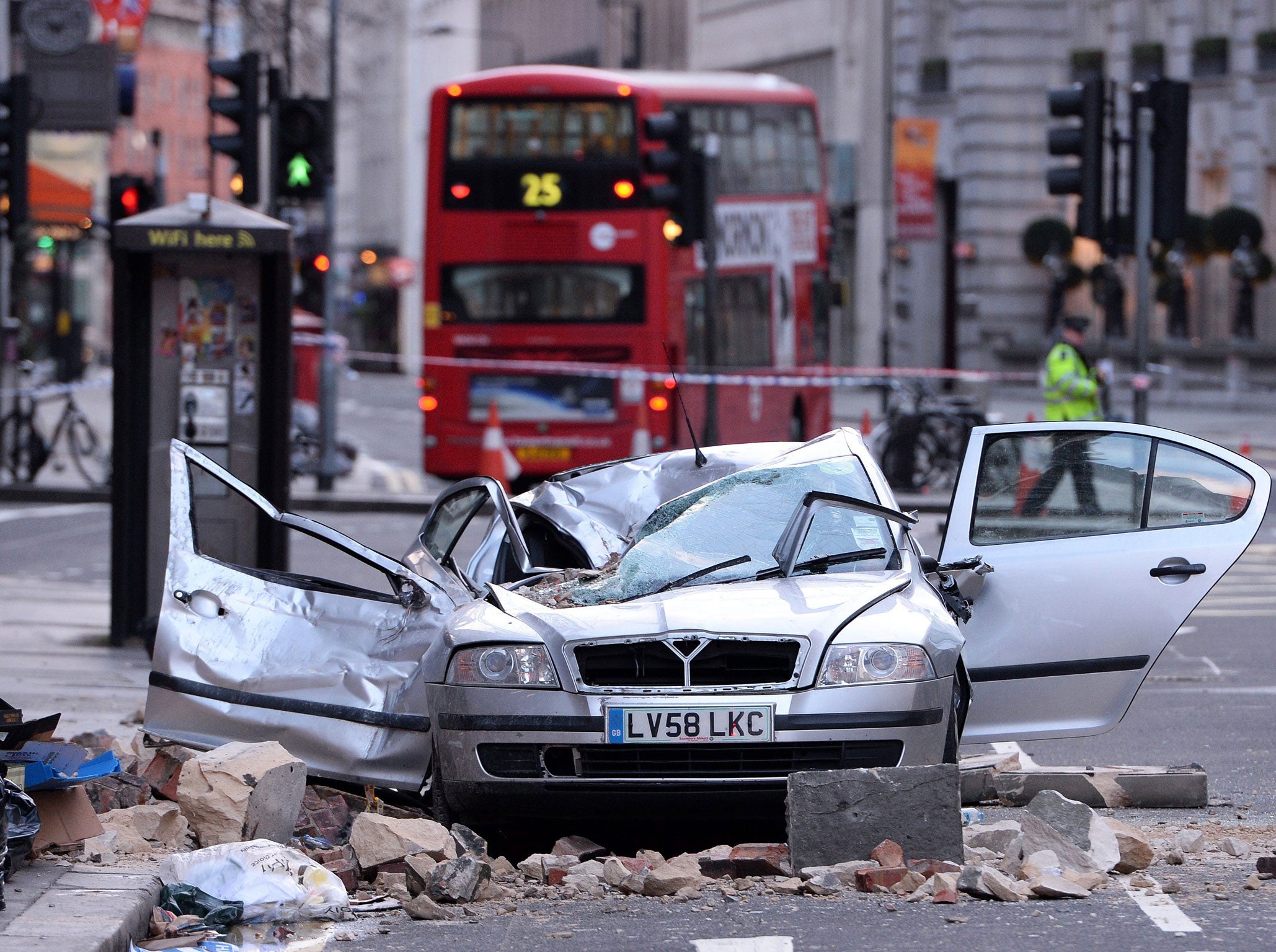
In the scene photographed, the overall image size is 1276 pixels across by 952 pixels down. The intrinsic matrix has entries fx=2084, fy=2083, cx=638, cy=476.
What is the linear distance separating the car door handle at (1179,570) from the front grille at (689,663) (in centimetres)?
177

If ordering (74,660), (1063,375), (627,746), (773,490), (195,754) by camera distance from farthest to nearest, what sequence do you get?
(1063,375) < (74,660) < (773,490) < (195,754) < (627,746)

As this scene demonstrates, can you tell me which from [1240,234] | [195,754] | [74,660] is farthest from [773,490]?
[1240,234]

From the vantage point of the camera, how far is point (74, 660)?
10.6 metres

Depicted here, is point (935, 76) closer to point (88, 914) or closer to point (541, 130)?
point (541, 130)

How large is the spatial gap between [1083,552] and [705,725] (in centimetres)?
195

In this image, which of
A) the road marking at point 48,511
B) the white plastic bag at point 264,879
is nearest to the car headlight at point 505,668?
the white plastic bag at point 264,879

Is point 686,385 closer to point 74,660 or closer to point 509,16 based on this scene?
point 74,660

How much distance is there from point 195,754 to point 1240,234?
32.7 metres

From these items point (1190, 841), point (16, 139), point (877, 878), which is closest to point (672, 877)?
point (877, 878)

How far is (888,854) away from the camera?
5.71 m

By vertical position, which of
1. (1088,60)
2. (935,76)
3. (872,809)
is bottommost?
(872,809)

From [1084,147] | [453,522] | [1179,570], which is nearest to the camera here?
[1179,570]

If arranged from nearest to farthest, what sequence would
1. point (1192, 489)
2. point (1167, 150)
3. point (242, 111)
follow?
1. point (1192, 489)
2. point (242, 111)
3. point (1167, 150)

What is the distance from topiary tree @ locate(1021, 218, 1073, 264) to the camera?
4138 cm
